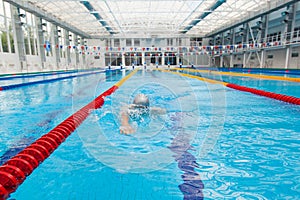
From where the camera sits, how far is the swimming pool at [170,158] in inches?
67.1

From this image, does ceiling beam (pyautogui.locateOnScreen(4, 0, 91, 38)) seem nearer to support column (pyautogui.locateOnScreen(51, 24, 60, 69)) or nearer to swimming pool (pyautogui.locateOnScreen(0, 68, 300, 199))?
support column (pyautogui.locateOnScreen(51, 24, 60, 69))

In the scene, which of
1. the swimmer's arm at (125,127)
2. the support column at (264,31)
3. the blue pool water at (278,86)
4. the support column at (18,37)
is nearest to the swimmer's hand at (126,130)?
the swimmer's arm at (125,127)

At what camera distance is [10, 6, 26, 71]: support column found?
12.9 m

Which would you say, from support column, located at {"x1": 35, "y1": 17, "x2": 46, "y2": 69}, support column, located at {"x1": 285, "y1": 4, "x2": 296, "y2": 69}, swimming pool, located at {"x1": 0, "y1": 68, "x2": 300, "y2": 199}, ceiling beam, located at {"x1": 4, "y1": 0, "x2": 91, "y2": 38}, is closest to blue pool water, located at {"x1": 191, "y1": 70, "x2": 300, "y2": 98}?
swimming pool, located at {"x1": 0, "y1": 68, "x2": 300, "y2": 199}

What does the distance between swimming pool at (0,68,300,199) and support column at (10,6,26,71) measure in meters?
11.4

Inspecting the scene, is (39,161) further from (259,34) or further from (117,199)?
(259,34)

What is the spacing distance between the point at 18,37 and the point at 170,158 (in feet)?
49.0

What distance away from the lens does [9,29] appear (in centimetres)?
1301

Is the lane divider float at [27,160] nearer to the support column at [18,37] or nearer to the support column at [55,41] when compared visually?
the support column at [18,37]

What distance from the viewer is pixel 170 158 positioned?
226 centimetres

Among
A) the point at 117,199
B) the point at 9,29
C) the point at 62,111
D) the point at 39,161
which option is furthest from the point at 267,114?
the point at 9,29

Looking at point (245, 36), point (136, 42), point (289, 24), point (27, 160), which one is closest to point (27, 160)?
point (27, 160)

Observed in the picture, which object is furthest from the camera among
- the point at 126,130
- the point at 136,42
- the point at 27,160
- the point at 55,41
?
the point at 136,42

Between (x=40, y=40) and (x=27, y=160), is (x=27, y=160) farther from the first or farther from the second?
(x=40, y=40)
